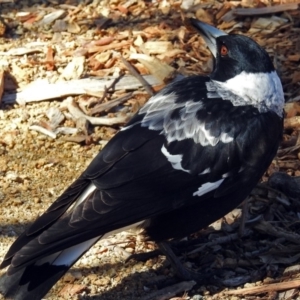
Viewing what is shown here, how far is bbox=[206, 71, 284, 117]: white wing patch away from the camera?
3.81 metres

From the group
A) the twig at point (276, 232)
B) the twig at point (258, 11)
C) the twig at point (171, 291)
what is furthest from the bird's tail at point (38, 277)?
the twig at point (258, 11)

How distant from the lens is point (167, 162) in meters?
3.56

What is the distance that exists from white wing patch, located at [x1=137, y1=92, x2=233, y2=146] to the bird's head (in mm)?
182

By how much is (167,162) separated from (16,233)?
2.90 feet

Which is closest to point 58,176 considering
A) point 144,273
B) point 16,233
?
point 16,233

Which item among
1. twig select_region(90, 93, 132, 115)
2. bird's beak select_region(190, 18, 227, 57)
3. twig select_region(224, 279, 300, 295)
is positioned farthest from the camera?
twig select_region(90, 93, 132, 115)

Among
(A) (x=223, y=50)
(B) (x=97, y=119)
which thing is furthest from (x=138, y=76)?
(A) (x=223, y=50)

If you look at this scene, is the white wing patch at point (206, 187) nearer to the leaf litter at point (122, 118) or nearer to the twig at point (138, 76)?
the leaf litter at point (122, 118)

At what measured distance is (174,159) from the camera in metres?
3.57

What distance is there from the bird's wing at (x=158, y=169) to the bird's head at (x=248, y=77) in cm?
10

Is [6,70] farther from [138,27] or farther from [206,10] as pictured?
[206,10]

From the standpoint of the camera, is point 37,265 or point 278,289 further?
point 278,289

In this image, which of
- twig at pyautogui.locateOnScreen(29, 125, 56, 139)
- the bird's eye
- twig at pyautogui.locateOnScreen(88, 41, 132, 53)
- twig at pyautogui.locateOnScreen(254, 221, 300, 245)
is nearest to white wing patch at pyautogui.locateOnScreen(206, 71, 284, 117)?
the bird's eye

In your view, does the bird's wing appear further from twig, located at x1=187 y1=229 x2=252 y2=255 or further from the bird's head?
twig, located at x1=187 y1=229 x2=252 y2=255
